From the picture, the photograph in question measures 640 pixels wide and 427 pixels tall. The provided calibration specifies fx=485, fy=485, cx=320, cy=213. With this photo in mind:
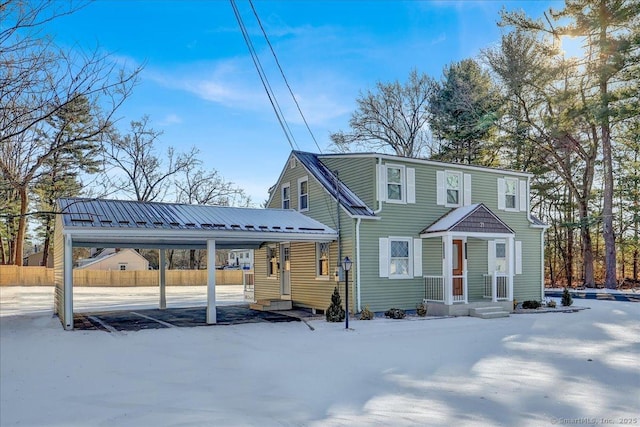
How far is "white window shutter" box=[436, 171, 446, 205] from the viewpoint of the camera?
16.1 m

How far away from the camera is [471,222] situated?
14922 millimetres

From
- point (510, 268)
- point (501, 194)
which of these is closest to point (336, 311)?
point (510, 268)

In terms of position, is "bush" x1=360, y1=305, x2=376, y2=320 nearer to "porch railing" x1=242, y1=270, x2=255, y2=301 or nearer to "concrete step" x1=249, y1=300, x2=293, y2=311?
"concrete step" x1=249, y1=300, x2=293, y2=311

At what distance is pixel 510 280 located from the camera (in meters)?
15.6

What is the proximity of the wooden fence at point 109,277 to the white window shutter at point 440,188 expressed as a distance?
82.5 feet

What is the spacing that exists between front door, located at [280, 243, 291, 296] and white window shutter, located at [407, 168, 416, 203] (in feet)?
15.5

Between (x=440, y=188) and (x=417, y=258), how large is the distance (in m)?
2.56

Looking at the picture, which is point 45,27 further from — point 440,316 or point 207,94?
point 440,316

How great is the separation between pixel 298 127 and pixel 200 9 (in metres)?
5.99

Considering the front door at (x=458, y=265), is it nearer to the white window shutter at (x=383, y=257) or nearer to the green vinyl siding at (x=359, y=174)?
the white window shutter at (x=383, y=257)

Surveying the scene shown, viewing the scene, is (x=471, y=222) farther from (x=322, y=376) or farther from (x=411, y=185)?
(x=322, y=376)

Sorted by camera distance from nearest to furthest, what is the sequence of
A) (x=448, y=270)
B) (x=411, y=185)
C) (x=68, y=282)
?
(x=68, y=282), (x=448, y=270), (x=411, y=185)

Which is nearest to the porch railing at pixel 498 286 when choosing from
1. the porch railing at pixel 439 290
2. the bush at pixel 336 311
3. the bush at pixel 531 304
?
the bush at pixel 531 304

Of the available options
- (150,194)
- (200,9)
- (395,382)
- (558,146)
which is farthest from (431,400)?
(150,194)
